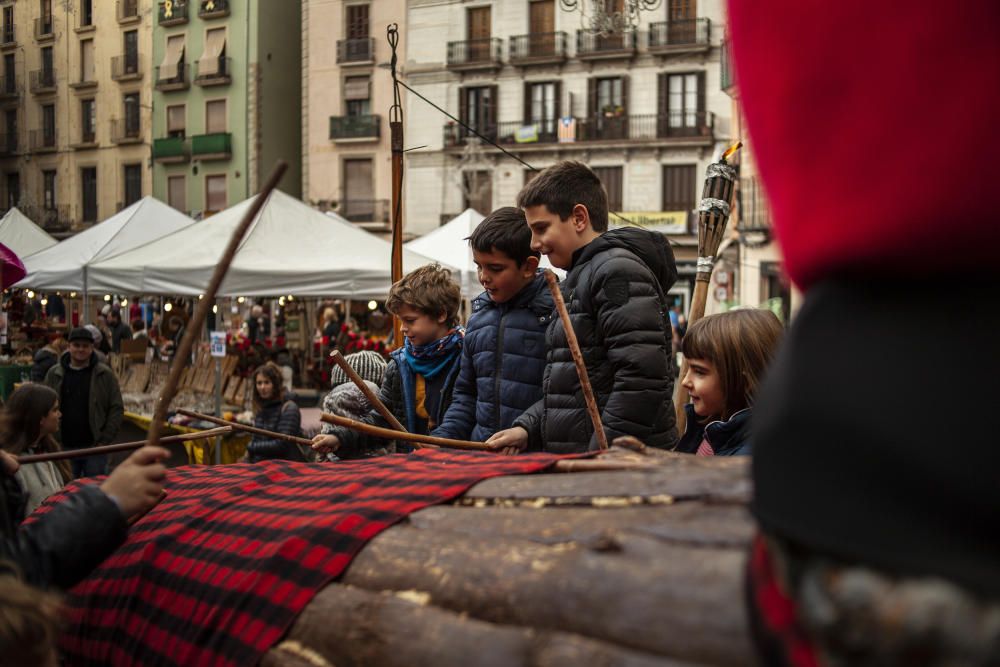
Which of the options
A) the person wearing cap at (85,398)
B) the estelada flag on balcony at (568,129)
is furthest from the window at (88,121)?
the person wearing cap at (85,398)

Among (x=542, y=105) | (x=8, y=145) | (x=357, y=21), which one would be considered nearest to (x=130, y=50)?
(x=8, y=145)

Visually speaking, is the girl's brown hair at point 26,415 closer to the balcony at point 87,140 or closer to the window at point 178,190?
the window at point 178,190

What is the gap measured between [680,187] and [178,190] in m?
19.4

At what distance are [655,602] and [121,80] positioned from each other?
39.3 m

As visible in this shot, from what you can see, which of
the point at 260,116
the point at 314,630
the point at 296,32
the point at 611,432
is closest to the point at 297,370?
the point at 611,432

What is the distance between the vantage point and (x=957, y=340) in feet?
2.75

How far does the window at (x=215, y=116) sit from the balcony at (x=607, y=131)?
9155 millimetres

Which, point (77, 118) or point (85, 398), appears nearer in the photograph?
point (85, 398)

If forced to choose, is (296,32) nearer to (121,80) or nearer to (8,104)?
(121,80)

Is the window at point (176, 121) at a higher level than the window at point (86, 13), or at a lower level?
lower

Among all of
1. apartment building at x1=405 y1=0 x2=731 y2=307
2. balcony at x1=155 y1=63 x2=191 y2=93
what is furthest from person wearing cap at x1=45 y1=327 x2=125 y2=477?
balcony at x1=155 y1=63 x2=191 y2=93

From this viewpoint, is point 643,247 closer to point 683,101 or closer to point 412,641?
point 412,641

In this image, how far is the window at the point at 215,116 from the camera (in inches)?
1437

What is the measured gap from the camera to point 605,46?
31.7m
